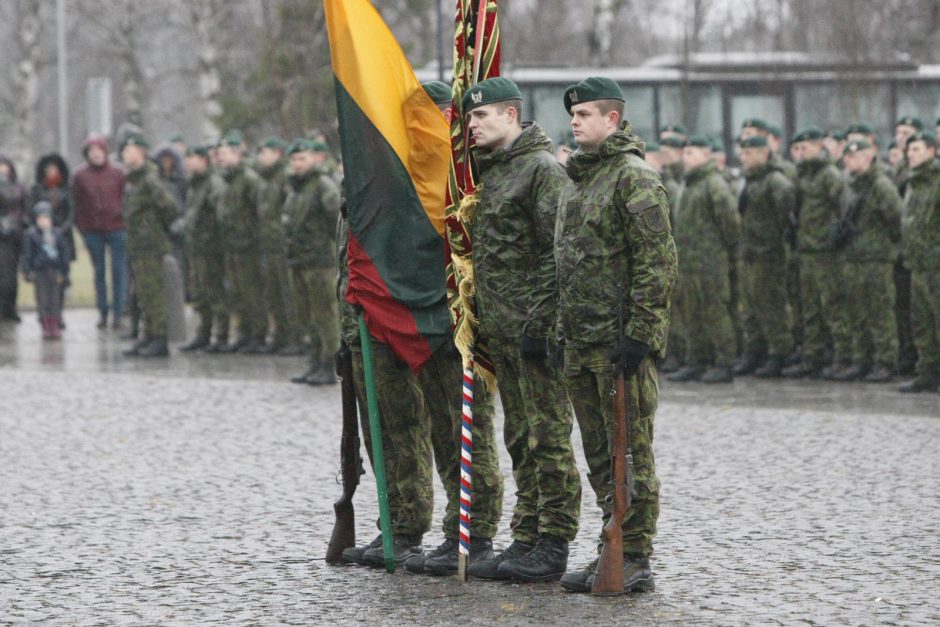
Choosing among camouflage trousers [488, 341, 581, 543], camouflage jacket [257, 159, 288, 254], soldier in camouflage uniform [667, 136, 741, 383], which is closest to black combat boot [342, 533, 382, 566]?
camouflage trousers [488, 341, 581, 543]

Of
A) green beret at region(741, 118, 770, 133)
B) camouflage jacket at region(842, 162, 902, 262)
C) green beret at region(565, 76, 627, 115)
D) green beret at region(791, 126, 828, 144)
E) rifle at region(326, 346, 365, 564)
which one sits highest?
green beret at region(741, 118, 770, 133)

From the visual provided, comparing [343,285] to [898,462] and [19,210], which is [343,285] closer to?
[898,462]

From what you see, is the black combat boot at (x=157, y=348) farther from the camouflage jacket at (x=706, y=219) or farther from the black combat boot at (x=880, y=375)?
the black combat boot at (x=880, y=375)

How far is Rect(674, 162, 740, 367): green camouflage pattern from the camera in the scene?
15.2m

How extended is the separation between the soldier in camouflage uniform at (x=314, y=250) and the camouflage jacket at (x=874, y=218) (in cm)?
445

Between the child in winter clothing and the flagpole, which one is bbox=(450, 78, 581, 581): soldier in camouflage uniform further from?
the child in winter clothing

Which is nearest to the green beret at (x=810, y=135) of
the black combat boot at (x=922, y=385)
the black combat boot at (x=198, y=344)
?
the black combat boot at (x=922, y=385)

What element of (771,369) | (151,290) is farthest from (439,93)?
(151,290)

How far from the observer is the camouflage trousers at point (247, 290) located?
59.0 feet

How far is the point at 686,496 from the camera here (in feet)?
30.7

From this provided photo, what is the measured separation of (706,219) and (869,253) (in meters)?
1.42

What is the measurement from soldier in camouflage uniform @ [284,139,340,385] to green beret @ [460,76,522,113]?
793 cm

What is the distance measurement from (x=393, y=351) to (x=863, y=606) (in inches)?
91.0

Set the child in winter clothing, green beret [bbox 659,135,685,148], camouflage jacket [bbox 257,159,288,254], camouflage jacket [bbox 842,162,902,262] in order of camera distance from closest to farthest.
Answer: camouflage jacket [bbox 842,162,902,262] < green beret [bbox 659,135,685,148] < camouflage jacket [bbox 257,159,288,254] < the child in winter clothing
